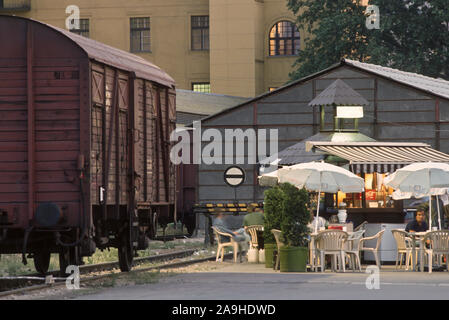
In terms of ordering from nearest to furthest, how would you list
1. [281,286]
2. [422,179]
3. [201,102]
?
[281,286]
[422,179]
[201,102]

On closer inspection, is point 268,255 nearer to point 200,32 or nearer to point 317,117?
point 317,117

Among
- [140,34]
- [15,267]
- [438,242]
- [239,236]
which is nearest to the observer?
[438,242]

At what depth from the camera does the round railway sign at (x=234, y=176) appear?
1720 inches

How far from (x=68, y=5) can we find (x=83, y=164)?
46.9m

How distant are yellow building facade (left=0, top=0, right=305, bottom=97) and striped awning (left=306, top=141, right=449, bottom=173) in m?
33.5

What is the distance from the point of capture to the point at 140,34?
210 ft

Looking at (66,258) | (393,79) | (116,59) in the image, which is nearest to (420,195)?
(116,59)

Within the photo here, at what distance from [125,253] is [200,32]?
4313cm

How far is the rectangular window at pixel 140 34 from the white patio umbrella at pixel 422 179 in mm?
42835

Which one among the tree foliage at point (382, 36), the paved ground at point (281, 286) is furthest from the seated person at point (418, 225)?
the tree foliage at point (382, 36)

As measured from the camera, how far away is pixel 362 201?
25344 millimetres
